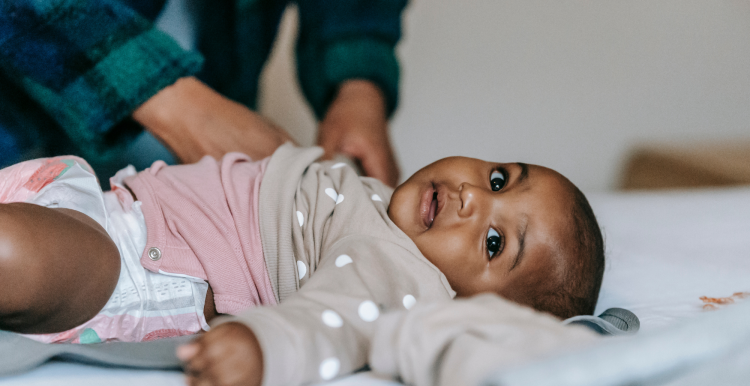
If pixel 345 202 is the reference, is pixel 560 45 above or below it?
above

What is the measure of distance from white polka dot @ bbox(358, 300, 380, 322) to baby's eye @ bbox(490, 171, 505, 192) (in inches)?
11.8

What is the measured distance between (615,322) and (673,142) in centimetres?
150

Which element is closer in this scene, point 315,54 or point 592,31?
point 315,54

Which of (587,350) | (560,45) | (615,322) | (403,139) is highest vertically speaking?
(560,45)

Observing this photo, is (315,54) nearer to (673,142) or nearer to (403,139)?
(403,139)

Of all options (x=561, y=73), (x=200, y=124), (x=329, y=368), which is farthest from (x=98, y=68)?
(x=561, y=73)

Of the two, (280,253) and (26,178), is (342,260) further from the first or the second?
(26,178)

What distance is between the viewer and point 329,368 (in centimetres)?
39

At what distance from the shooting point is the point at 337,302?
426mm

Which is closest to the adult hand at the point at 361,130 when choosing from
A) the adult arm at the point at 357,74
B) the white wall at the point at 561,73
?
the adult arm at the point at 357,74

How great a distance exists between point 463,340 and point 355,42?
0.77 m

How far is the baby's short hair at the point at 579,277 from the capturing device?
23.6 inches

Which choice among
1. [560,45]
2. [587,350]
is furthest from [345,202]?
[560,45]

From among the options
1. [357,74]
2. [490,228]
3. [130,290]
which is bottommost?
[130,290]
